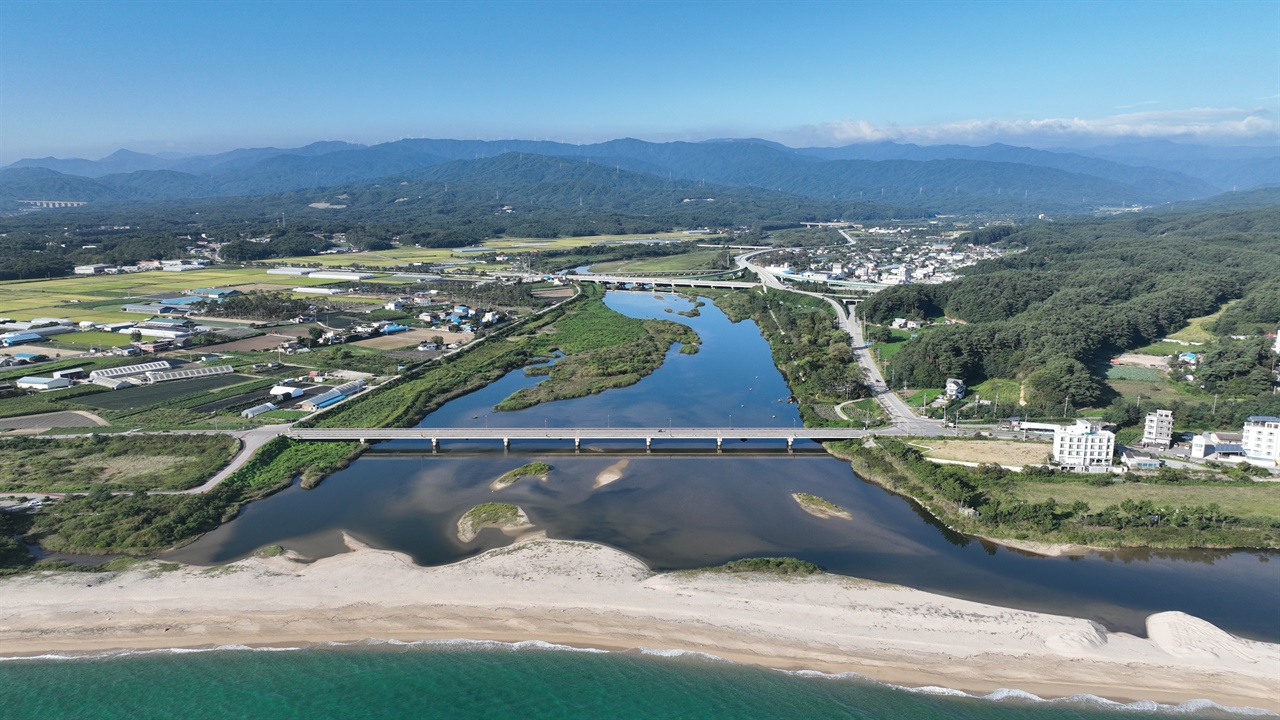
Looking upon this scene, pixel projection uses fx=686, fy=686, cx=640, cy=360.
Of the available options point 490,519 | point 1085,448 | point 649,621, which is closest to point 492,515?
point 490,519

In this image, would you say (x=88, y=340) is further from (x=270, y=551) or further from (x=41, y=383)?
(x=270, y=551)

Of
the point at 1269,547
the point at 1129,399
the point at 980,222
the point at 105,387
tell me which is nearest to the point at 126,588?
the point at 105,387

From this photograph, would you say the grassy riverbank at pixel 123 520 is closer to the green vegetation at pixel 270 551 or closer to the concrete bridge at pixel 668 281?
the green vegetation at pixel 270 551

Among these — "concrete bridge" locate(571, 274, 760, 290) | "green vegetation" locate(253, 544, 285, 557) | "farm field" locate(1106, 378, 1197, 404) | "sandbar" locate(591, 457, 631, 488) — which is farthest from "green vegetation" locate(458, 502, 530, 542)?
"concrete bridge" locate(571, 274, 760, 290)

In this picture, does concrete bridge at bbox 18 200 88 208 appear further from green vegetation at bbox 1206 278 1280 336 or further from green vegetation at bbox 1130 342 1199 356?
green vegetation at bbox 1206 278 1280 336

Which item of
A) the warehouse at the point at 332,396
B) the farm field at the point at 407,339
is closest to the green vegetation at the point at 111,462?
the warehouse at the point at 332,396

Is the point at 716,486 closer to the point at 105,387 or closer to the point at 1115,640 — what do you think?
the point at 1115,640

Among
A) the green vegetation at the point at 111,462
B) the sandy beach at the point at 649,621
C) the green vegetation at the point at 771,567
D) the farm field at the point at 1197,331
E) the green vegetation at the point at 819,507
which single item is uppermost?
the farm field at the point at 1197,331
